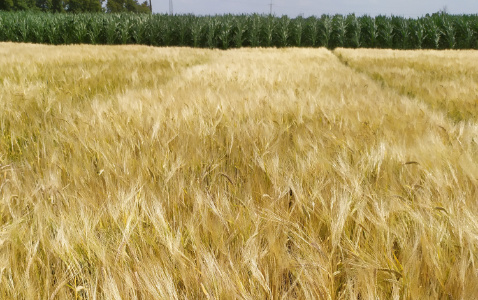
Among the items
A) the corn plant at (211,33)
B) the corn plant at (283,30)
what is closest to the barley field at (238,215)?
the corn plant at (211,33)

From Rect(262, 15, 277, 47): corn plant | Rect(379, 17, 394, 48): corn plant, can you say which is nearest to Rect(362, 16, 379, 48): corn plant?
Rect(379, 17, 394, 48): corn plant

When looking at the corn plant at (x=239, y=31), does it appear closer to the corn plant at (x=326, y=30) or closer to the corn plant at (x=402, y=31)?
the corn plant at (x=326, y=30)

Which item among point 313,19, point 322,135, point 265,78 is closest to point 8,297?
point 322,135

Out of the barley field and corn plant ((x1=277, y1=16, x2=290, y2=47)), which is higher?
corn plant ((x1=277, y1=16, x2=290, y2=47))

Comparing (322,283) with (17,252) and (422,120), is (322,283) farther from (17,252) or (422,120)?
(422,120)

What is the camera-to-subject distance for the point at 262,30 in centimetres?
1938

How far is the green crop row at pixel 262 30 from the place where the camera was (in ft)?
61.8

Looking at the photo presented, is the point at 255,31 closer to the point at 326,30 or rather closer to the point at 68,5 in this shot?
the point at 326,30

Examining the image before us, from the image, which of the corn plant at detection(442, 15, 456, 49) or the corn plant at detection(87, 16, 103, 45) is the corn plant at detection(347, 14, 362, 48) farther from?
the corn plant at detection(87, 16, 103, 45)

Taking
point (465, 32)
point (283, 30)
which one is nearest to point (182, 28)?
point (283, 30)

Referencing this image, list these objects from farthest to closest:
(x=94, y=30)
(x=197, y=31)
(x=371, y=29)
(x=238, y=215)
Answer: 1. (x=371, y=29)
2. (x=94, y=30)
3. (x=197, y=31)
4. (x=238, y=215)

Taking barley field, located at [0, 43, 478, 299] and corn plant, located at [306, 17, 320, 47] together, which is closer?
barley field, located at [0, 43, 478, 299]

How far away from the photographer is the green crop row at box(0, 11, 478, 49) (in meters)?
18.8

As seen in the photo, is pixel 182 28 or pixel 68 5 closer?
pixel 182 28
